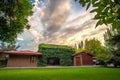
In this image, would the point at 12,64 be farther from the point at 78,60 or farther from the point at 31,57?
the point at 78,60

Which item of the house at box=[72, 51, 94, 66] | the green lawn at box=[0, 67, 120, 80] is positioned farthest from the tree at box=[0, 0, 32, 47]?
the house at box=[72, 51, 94, 66]

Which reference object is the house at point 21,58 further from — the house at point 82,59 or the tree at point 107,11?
the tree at point 107,11

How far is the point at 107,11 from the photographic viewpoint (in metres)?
1.70

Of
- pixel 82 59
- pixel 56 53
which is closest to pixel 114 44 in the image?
pixel 56 53

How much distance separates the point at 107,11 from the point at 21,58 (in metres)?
41.4

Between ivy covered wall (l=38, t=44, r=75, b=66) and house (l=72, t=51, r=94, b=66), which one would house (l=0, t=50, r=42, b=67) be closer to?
ivy covered wall (l=38, t=44, r=75, b=66)

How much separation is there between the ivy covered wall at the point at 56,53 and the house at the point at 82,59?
1760 mm

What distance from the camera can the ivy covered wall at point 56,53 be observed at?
42406mm

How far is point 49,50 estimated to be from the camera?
4334 cm

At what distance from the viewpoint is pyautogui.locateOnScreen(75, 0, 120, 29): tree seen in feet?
5.54

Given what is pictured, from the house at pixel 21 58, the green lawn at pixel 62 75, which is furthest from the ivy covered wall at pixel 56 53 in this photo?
the green lawn at pixel 62 75

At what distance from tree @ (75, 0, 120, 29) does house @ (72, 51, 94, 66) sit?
44909 millimetres

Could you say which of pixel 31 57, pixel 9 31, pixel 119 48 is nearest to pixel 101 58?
pixel 119 48

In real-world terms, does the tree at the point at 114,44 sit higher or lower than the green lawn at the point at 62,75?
higher
